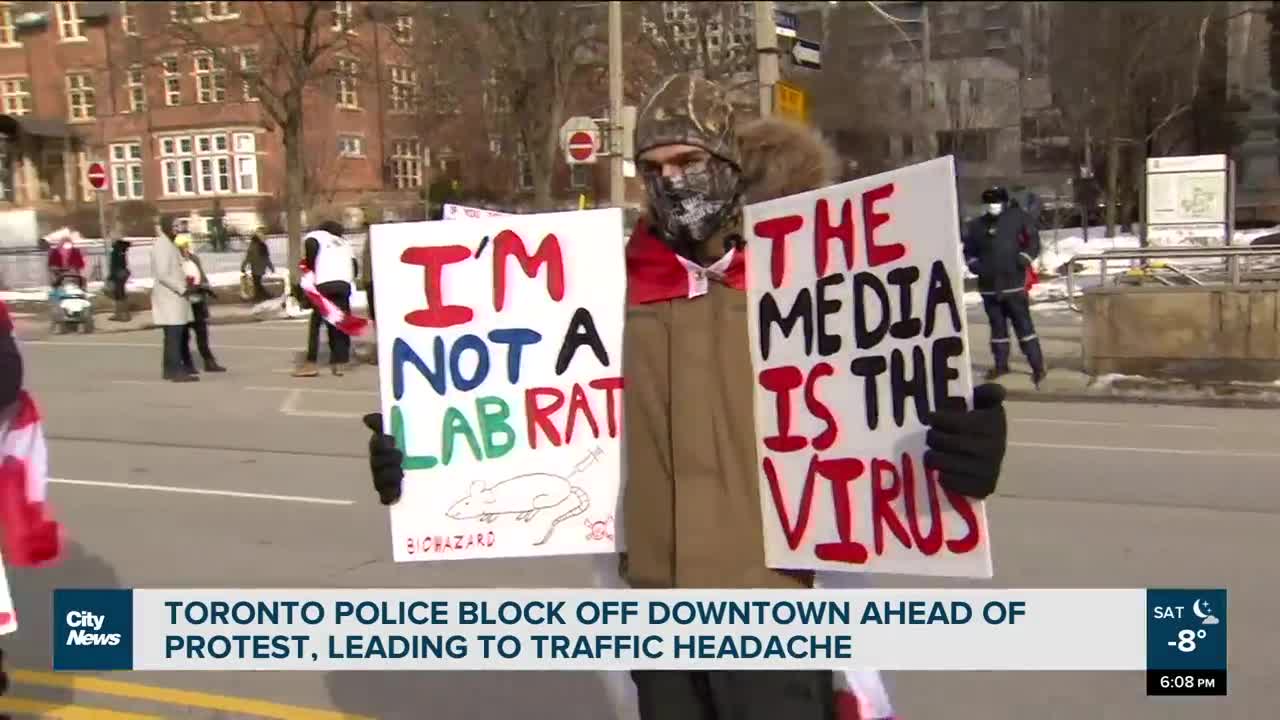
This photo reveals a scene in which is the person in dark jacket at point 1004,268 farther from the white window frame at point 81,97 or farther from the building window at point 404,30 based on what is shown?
the white window frame at point 81,97

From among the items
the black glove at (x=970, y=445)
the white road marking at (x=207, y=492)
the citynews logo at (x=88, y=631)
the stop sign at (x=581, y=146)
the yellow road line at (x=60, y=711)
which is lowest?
the yellow road line at (x=60, y=711)

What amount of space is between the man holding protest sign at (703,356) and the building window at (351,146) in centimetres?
5134

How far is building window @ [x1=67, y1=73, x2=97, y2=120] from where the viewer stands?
53.9m

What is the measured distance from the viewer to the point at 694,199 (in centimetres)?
258

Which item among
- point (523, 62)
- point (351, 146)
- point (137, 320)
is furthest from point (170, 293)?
point (351, 146)

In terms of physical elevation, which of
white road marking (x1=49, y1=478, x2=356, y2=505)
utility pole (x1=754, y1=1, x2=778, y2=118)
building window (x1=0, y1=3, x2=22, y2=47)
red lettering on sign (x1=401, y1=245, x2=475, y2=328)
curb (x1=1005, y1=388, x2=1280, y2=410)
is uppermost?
building window (x1=0, y1=3, x2=22, y2=47)

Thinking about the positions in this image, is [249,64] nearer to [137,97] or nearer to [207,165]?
[207,165]

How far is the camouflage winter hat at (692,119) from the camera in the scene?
2543 mm

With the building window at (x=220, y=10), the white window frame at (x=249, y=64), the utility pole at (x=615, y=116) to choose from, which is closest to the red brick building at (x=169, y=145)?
the building window at (x=220, y=10)

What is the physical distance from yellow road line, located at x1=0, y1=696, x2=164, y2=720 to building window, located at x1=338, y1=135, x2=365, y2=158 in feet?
161

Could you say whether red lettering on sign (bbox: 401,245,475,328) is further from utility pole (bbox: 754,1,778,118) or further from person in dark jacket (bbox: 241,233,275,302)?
person in dark jacket (bbox: 241,233,275,302)

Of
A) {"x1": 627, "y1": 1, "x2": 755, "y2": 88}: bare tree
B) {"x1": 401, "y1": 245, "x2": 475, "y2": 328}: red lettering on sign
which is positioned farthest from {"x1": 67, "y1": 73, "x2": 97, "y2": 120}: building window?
{"x1": 401, "y1": 245, "x2": 475, "y2": 328}: red lettering on sign

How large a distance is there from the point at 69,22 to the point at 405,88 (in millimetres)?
23540

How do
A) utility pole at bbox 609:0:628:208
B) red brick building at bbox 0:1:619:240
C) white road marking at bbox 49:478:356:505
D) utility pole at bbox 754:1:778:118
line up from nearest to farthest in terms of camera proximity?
white road marking at bbox 49:478:356:505 → utility pole at bbox 754:1:778:118 → utility pole at bbox 609:0:628:208 → red brick building at bbox 0:1:619:240
